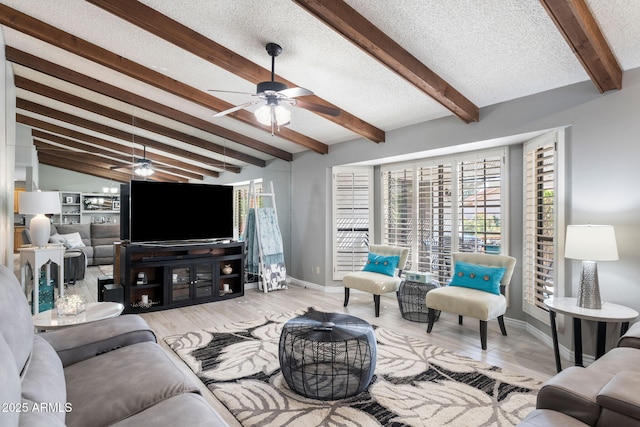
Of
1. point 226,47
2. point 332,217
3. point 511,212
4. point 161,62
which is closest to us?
point 226,47

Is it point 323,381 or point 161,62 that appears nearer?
point 323,381

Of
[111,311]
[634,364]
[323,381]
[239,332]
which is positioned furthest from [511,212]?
[111,311]

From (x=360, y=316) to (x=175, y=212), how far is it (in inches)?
116

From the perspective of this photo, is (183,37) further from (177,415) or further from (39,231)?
(177,415)

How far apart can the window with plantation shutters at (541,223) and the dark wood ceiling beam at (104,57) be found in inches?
140

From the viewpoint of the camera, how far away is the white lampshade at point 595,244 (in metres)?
2.58

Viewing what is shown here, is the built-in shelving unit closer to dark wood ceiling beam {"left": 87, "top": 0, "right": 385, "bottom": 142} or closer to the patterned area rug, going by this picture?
the patterned area rug

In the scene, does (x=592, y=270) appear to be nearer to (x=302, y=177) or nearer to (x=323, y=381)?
(x=323, y=381)

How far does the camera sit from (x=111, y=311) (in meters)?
2.82

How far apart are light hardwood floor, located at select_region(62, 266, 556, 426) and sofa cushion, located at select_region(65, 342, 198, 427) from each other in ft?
2.51

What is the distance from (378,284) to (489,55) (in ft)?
8.93

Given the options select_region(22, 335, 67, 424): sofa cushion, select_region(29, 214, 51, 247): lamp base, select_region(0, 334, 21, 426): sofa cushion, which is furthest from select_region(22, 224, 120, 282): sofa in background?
select_region(0, 334, 21, 426): sofa cushion

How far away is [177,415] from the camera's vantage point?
1.37m

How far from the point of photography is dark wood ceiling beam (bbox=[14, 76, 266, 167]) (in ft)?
14.6
